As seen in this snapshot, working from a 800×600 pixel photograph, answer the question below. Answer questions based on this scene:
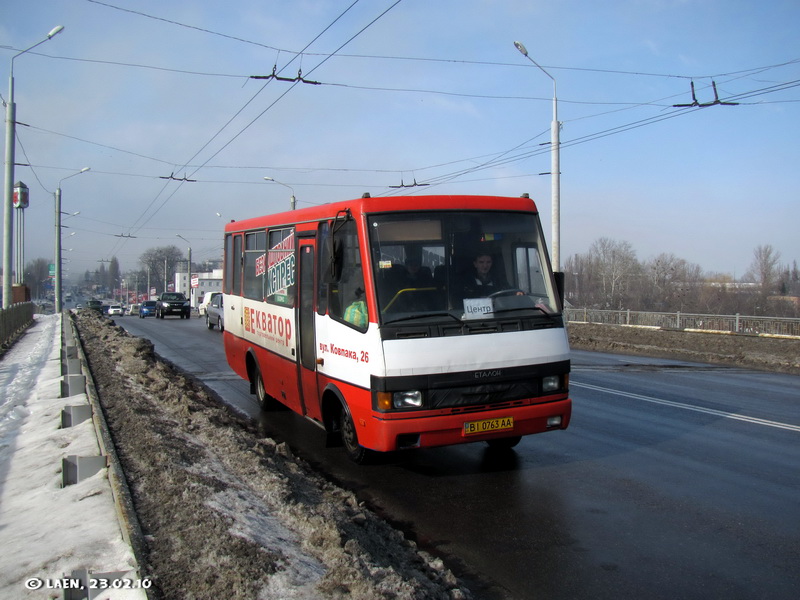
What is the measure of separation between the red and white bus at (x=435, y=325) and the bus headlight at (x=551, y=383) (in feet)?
0.04

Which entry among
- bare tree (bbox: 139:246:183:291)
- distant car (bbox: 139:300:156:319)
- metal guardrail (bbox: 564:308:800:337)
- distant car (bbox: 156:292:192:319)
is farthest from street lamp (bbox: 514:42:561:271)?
bare tree (bbox: 139:246:183:291)

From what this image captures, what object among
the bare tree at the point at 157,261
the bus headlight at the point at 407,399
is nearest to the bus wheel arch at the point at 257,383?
the bus headlight at the point at 407,399

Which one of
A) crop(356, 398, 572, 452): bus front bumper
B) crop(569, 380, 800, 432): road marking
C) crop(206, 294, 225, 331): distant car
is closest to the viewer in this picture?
crop(356, 398, 572, 452): bus front bumper

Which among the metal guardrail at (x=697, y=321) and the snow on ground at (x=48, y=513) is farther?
the metal guardrail at (x=697, y=321)

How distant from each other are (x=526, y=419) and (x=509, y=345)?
71cm

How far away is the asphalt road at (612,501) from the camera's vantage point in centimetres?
417

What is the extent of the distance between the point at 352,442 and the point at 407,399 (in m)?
1.14

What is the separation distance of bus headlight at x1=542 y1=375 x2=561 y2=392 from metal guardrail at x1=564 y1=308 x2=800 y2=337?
1829cm

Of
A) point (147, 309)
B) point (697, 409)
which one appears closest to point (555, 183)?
point (697, 409)

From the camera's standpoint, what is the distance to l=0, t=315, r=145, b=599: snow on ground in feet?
12.7

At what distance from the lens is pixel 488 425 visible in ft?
19.6

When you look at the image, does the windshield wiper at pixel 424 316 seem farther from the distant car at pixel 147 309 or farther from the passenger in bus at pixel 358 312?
the distant car at pixel 147 309

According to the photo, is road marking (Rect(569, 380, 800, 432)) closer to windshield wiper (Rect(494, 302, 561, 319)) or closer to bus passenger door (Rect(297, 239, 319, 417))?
windshield wiper (Rect(494, 302, 561, 319))

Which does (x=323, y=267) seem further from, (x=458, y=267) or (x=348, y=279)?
(x=458, y=267)
